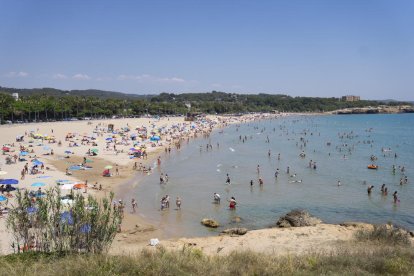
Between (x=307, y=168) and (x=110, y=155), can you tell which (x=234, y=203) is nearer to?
(x=307, y=168)

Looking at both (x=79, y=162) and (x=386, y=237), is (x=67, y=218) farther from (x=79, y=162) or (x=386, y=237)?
(x=79, y=162)

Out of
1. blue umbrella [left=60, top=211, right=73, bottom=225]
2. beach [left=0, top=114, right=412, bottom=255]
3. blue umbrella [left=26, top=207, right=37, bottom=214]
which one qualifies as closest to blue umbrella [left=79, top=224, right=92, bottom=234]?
blue umbrella [left=60, top=211, right=73, bottom=225]

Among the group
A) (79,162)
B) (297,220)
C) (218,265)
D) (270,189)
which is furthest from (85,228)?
(79,162)

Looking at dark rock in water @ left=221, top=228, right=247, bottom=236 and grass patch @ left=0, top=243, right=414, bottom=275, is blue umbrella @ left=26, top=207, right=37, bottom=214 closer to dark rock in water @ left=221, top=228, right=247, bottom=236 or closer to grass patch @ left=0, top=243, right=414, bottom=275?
grass patch @ left=0, top=243, right=414, bottom=275

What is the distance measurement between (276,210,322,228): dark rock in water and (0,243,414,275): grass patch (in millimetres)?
9313

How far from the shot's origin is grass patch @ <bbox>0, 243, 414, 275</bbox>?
10781 millimetres

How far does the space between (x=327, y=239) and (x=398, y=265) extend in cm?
782

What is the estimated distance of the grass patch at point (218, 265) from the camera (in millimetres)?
10781

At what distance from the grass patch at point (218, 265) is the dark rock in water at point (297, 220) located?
30.6ft

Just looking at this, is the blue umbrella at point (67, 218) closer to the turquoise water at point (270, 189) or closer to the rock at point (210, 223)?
the turquoise water at point (270, 189)

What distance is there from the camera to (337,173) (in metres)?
39.9

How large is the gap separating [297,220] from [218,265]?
38.4 feet

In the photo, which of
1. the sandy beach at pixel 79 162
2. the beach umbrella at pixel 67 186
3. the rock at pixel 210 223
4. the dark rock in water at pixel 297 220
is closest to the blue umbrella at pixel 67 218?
the sandy beach at pixel 79 162

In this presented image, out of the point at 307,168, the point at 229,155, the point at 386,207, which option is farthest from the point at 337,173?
the point at 229,155
